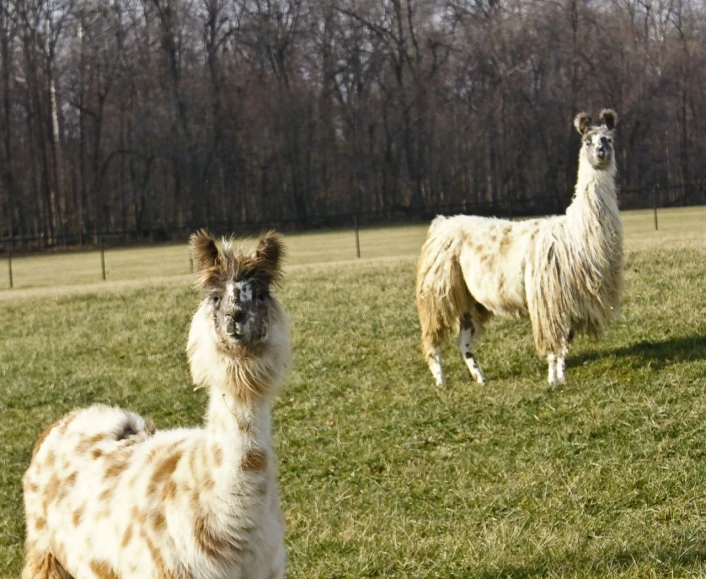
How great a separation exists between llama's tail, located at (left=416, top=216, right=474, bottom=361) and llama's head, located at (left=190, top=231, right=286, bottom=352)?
5.96 m

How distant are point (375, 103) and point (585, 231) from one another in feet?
169

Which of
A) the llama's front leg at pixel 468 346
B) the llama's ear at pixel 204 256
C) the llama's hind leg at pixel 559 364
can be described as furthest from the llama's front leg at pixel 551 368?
the llama's ear at pixel 204 256

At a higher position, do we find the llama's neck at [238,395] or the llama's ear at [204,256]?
the llama's ear at [204,256]

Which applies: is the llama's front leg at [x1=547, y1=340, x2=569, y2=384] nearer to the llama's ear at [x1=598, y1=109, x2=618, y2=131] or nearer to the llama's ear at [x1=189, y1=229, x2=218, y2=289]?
the llama's ear at [x1=598, y1=109, x2=618, y2=131]

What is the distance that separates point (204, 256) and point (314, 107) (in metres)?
56.7

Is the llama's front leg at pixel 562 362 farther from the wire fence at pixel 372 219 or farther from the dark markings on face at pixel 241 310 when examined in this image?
the wire fence at pixel 372 219

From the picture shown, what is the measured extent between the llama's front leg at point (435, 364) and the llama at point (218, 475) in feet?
18.1

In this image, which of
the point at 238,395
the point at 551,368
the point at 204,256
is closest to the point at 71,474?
the point at 238,395

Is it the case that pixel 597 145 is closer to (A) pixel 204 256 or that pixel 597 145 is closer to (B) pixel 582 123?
(B) pixel 582 123

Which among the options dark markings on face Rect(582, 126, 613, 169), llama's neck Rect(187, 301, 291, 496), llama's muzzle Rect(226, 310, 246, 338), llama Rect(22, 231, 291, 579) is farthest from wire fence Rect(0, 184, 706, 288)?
llama's muzzle Rect(226, 310, 246, 338)

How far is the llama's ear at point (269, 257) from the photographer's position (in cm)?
369

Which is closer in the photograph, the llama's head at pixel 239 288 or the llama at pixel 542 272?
the llama's head at pixel 239 288

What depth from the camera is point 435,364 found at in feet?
31.0

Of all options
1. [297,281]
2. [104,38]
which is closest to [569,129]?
[104,38]
